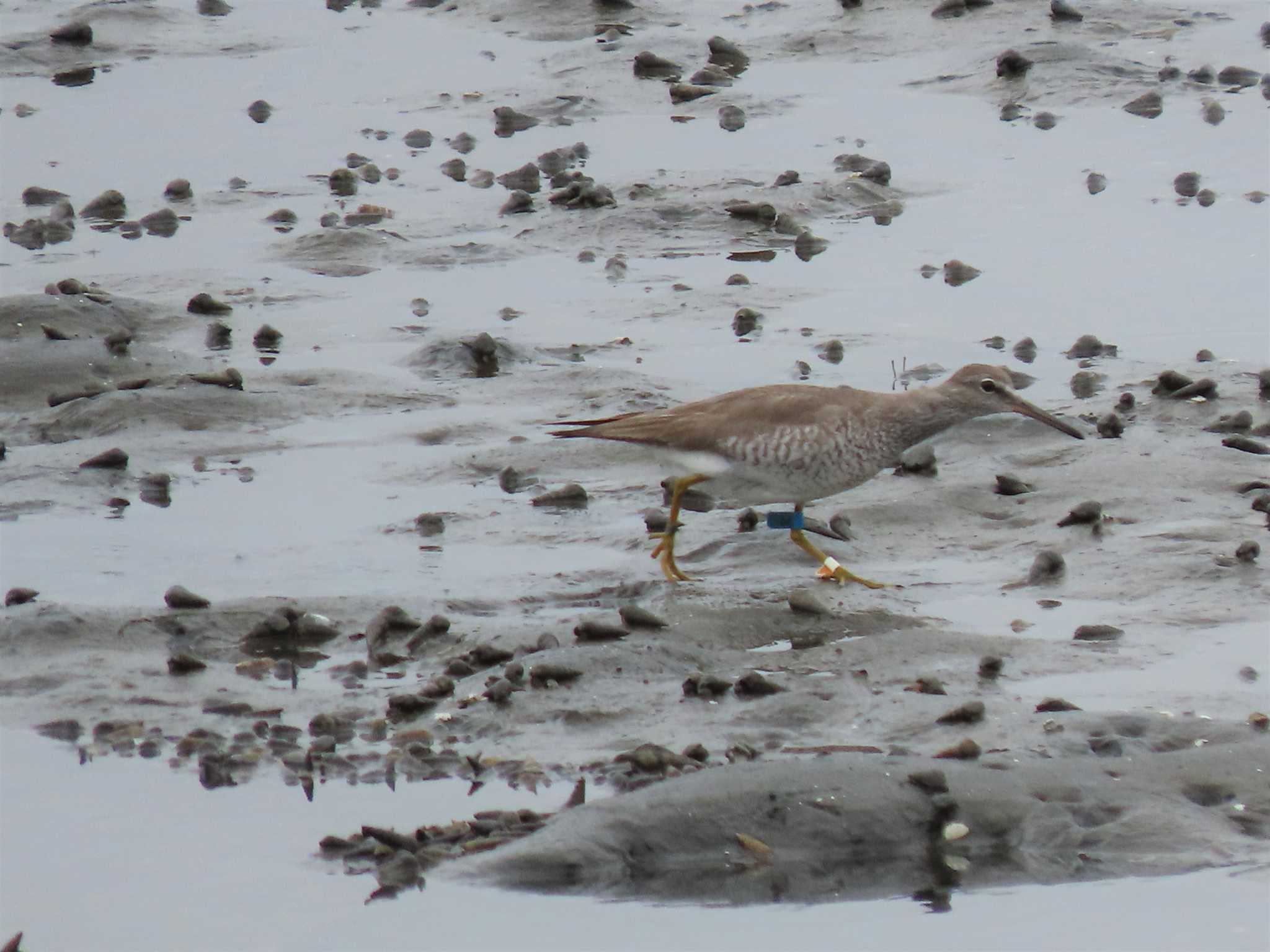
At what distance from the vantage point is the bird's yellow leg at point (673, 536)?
10.3m

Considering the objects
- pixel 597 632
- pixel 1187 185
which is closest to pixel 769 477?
pixel 597 632

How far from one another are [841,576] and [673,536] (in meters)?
0.81

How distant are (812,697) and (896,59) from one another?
13.2m

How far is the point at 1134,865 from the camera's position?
715 cm

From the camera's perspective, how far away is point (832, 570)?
1024cm

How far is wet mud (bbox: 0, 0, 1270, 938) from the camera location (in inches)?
302

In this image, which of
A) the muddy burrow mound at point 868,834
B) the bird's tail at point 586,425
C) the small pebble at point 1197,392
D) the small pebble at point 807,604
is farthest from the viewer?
the small pebble at point 1197,392

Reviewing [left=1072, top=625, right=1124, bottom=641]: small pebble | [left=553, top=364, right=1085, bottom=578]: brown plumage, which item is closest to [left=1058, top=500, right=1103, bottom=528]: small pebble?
[left=553, top=364, right=1085, bottom=578]: brown plumage

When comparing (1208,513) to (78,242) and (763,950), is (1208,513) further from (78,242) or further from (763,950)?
(78,242)

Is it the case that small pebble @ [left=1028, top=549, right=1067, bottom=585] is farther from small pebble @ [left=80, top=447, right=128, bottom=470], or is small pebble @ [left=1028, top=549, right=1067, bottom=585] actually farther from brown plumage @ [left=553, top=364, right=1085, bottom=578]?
small pebble @ [left=80, top=447, right=128, bottom=470]

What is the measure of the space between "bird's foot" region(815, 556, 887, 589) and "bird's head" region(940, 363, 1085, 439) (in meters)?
1.15

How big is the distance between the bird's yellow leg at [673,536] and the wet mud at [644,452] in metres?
0.19

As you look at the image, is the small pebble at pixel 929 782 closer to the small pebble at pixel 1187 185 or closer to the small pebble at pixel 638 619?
the small pebble at pixel 638 619

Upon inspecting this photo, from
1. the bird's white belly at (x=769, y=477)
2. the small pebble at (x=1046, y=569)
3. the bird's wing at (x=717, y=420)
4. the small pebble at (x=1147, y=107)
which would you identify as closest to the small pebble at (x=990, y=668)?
the small pebble at (x=1046, y=569)
